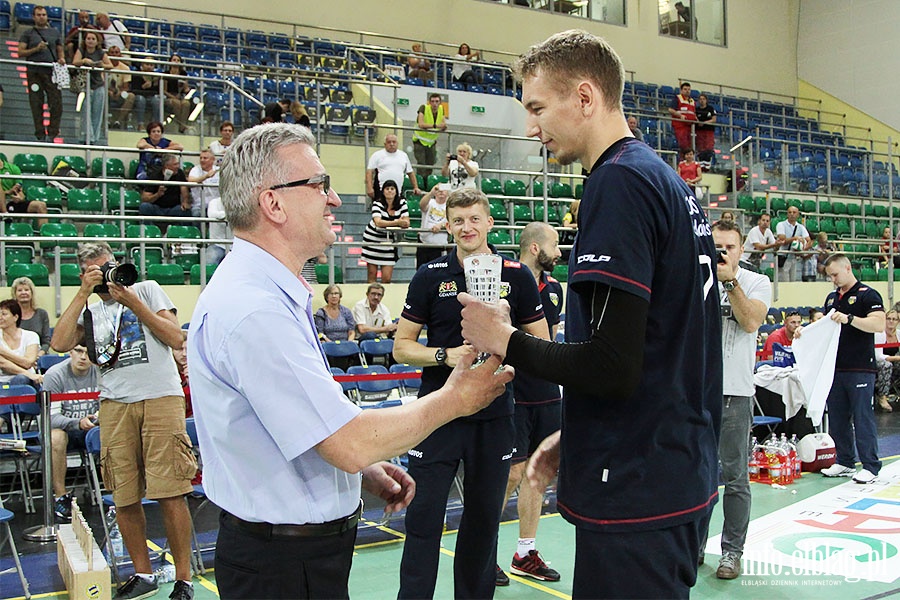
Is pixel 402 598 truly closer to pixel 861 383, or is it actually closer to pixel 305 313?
pixel 305 313

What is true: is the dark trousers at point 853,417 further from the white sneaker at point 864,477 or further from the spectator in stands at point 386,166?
the spectator in stands at point 386,166

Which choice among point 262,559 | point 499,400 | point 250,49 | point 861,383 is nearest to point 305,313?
point 262,559

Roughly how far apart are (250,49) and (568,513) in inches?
604

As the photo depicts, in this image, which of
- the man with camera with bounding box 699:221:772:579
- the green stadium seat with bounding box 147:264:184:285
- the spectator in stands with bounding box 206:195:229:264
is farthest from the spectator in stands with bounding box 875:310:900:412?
the green stadium seat with bounding box 147:264:184:285

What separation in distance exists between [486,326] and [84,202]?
389 inches

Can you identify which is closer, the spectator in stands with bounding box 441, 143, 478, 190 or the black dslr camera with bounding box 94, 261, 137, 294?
the black dslr camera with bounding box 94, 261, 137, 294

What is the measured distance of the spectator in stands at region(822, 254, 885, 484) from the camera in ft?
24.4

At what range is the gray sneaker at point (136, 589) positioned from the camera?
15.4 feet

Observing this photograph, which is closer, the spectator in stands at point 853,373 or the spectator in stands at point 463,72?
the spectator in stands at point 853,373

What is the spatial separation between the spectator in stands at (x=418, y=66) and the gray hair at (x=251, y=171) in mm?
15295

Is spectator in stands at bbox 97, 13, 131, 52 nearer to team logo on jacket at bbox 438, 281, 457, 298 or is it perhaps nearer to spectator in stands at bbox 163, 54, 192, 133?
spectator in stands at bbox 163, 54, 192, 133

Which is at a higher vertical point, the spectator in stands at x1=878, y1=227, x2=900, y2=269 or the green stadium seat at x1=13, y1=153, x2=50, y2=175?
the green stadium seat at x1=13, y1=153, x2=50, y2=175

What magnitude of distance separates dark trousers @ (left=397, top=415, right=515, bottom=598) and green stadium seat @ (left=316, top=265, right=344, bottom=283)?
7.24 meters

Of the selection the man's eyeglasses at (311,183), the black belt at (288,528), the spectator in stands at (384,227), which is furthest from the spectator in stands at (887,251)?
the black belt at (288,528)
